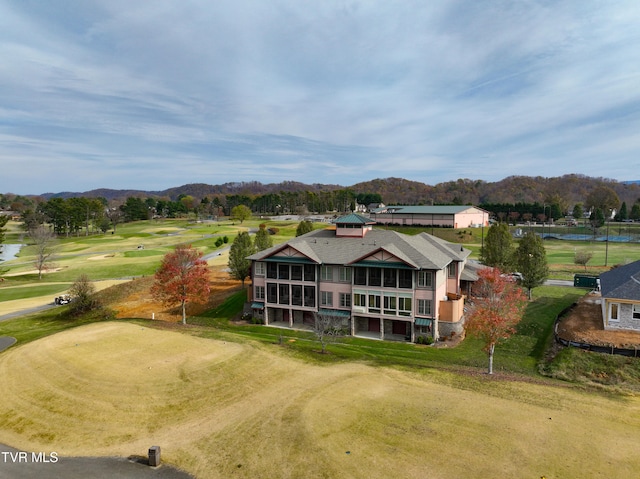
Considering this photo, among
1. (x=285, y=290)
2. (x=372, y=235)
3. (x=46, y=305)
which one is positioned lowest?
(x=46, y=305)

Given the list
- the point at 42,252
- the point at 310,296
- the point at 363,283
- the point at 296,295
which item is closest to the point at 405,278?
the point at 363,283

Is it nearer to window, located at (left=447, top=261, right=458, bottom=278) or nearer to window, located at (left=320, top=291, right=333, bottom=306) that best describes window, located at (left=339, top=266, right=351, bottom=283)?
window, located at (left=320, top=291, right=333, bottom=306)

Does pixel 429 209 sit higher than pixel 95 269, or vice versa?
pixel 429 209

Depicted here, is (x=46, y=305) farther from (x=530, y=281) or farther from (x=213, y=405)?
(x=530, y=281)

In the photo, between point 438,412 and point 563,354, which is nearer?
point 438,412

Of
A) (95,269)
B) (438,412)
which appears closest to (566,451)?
(438,412)

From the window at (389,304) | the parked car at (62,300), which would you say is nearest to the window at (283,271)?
the window at (389,304)

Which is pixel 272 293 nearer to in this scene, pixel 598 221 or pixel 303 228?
pixel 303 228
